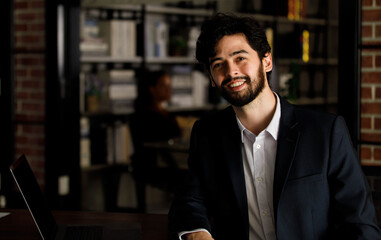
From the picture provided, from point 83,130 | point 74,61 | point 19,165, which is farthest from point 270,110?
point 83,130

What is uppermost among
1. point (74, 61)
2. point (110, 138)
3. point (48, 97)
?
point (74, 61)

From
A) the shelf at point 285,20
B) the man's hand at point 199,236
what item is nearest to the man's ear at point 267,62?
the man's hand at point 199,236

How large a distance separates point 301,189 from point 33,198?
2.77ft

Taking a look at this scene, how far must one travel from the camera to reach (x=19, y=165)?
70.6 inches

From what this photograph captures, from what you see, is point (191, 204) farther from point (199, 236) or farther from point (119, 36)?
point (119, 36)

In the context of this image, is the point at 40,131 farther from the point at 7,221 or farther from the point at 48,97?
the point at 7,221

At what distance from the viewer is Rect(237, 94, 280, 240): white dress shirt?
5.92 feet

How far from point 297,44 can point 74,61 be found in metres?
3.44

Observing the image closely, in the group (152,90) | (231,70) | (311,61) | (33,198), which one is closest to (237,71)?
(231,70)

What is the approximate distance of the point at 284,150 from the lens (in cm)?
178

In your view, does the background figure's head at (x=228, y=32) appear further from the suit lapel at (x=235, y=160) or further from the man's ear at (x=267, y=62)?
the suit lapel at (x=235, y=160)

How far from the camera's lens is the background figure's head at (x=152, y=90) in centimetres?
468

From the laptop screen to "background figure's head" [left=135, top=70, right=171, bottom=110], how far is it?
9.12ft

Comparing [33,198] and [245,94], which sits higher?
[245,94]
